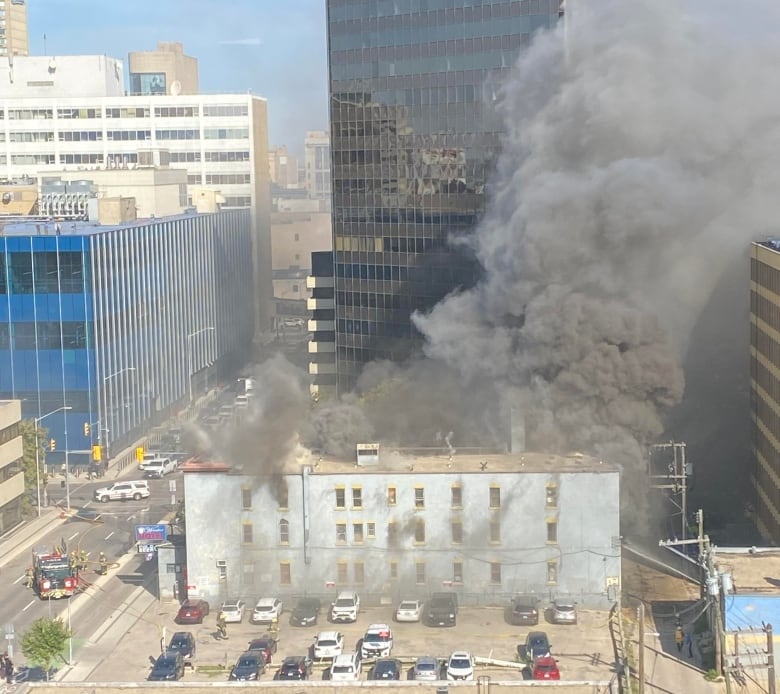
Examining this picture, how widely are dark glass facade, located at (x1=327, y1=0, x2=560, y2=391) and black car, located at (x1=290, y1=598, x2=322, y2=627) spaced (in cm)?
2503

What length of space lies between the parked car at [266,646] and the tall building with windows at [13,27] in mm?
151110

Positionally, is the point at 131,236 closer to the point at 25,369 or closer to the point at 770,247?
the point at 25,369

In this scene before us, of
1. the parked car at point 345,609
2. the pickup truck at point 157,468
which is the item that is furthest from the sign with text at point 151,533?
the pickup truck at point 157,468

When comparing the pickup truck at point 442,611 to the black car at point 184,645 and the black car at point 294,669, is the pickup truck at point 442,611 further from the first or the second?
the black car at point 184,645

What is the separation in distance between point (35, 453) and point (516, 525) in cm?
2240

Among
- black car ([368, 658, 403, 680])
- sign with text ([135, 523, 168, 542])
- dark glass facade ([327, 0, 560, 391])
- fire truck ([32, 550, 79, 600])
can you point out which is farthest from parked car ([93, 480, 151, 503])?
black car ([368, 658, 403, 680])

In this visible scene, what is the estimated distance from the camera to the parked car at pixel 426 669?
3681 centimetres

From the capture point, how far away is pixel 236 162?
113250mm

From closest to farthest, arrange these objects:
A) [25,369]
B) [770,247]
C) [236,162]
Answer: [770,247], [25,369], [236,162]

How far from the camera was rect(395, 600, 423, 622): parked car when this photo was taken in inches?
1656

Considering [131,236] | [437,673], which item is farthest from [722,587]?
[131,236]

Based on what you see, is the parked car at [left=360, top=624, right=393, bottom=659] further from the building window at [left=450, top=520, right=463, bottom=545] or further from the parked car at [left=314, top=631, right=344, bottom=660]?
the building window at [left=450, top=520, right=463, bottom=545]

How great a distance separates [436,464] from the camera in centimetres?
4488

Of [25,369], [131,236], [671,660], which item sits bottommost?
[671,660]
